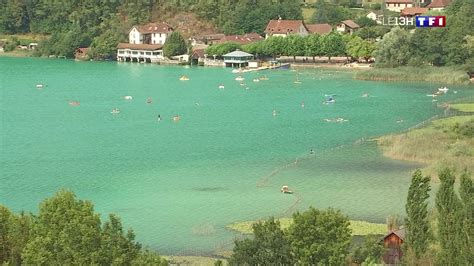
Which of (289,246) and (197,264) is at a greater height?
(289,246)

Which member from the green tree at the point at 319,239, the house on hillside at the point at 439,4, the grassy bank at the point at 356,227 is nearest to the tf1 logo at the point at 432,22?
the house on hillside at the point at 439,4

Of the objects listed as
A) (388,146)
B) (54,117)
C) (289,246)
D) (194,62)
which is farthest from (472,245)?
(194,62)

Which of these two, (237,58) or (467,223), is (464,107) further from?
(237,58)

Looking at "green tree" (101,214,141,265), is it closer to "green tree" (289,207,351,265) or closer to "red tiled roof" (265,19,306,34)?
"green tree" (289,207,351,265)

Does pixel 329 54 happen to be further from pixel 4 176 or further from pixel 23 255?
pixel 23 255

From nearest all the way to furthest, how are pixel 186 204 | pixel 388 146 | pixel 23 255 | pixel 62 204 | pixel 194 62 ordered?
pixel 23 255 → pixel 62 204 → pixel 186 204 → pixel 388 146 → pixel 194 62

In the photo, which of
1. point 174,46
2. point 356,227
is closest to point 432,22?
point 174,46
